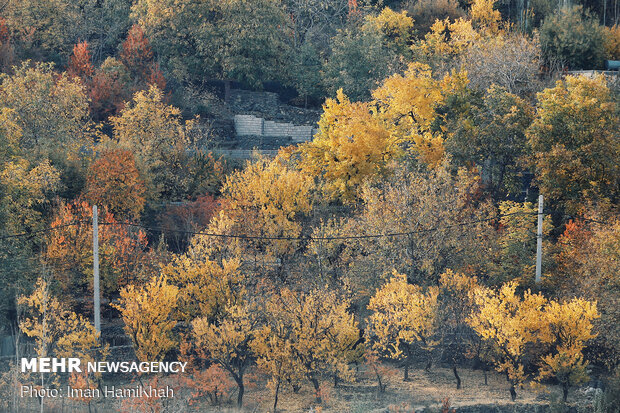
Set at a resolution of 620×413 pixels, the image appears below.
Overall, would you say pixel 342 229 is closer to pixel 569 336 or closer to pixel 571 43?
pixel 569 336

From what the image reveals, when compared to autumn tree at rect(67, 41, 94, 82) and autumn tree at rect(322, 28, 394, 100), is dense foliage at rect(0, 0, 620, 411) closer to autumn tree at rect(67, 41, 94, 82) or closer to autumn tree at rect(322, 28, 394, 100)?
autumn tree at rect(67, 41, 94, 82)

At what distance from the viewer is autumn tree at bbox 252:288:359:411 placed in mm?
32531

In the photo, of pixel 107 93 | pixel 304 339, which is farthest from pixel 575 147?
pixel 107 93

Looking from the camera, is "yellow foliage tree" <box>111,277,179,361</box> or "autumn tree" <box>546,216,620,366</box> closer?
"autumn tree" <box>546,216,620,366</box>

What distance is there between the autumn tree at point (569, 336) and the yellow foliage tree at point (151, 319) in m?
13.4

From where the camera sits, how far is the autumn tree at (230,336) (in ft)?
108

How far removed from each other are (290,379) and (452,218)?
9328 millimetres

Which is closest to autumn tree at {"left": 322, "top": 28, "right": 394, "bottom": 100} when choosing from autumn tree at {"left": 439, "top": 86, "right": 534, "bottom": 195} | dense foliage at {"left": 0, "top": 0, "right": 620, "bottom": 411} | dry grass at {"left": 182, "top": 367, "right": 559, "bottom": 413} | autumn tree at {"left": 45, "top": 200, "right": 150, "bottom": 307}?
dense foliage at {"left": 0, "top": 0, "right": 620, "bottom": 411}

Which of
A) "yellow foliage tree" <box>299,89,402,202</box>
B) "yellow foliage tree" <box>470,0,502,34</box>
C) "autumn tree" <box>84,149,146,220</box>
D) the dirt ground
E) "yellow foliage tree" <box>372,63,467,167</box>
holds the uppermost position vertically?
"yellow foliage tree" <box>470,0,502,34</box>

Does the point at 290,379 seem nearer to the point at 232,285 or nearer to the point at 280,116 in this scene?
the point at 232,285

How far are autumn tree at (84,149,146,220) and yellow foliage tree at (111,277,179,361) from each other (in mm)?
9191

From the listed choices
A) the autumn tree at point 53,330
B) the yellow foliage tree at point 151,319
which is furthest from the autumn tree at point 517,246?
the autumn tree at point 53,330

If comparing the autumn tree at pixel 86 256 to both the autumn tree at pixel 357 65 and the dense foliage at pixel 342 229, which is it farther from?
the autumn tree at pixel 357 65

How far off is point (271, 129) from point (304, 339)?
86.5ft
